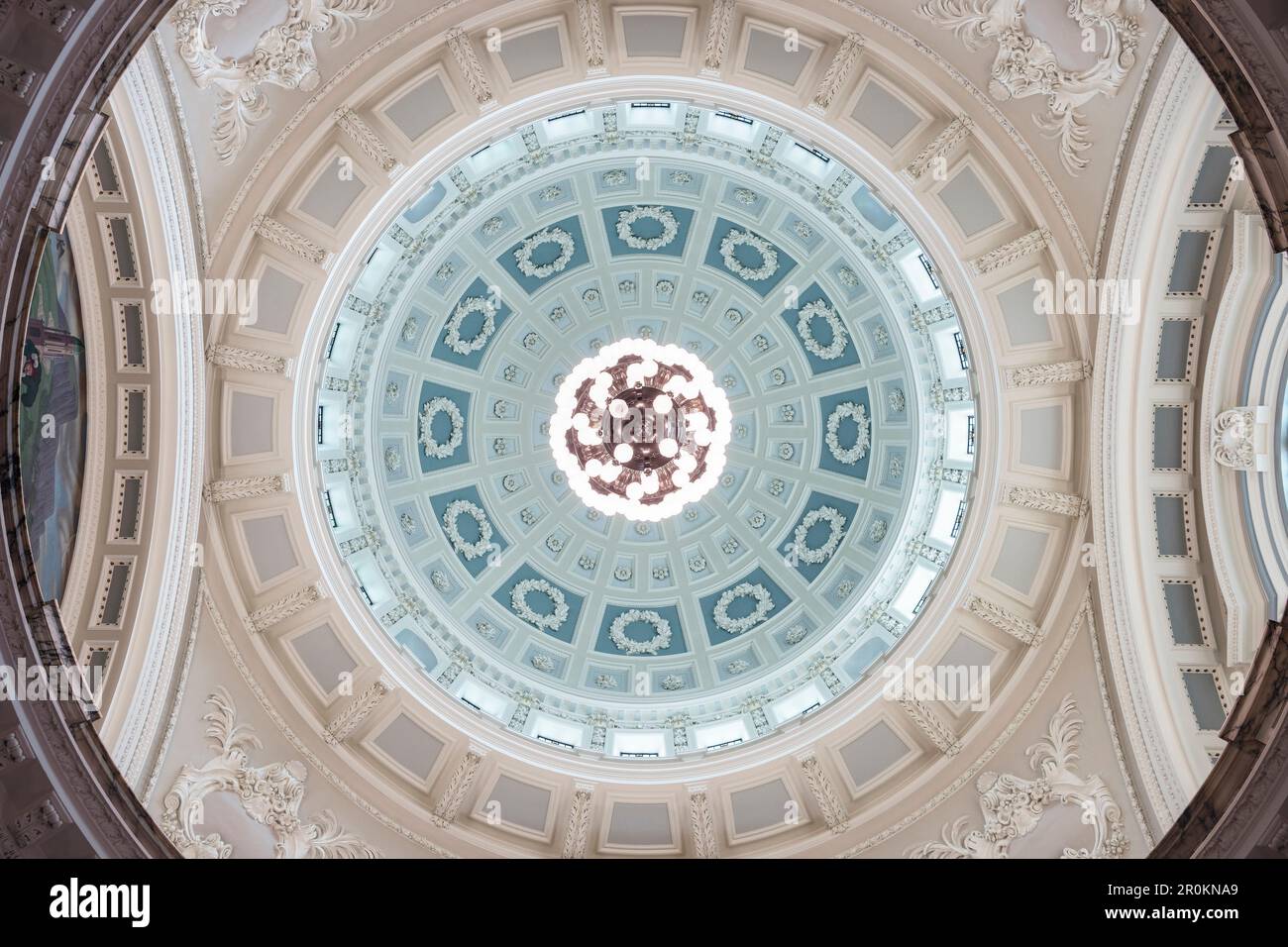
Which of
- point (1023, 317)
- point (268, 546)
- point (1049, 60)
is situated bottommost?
point (268, 546)

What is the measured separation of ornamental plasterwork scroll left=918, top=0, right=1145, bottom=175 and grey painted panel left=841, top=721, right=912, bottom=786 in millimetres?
11835

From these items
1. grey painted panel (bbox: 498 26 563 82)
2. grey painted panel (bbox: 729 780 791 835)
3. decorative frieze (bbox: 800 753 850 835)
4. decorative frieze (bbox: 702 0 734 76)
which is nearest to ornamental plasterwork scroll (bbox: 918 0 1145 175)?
decorative frieze (bbox: 702 0 734 76)

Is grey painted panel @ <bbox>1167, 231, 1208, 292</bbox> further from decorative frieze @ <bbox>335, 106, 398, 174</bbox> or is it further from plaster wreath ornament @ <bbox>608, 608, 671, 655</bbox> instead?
plaster wreath ornament @ <bbox>608, 608, 671, 655</bbox>

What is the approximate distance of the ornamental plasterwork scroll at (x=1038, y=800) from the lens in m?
18.4

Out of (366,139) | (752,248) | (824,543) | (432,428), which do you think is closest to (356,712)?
(432,428)

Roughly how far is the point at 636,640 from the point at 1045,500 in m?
11.7

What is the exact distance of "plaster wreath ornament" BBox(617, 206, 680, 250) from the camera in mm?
25734

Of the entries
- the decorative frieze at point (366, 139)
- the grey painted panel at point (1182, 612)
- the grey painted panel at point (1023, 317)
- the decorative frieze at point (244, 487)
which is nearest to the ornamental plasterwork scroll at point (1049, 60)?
the grey painted panel at point (1023, 317)

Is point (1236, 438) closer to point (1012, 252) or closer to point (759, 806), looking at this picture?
point (1012, 252)

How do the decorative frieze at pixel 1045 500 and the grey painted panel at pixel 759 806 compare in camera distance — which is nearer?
the decorative frieze at pixel 1045 500

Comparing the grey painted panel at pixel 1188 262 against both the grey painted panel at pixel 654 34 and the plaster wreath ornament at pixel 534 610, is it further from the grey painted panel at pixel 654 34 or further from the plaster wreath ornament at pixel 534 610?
the plaster wreath ornament at pixel 534 610

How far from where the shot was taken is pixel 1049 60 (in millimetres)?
17125

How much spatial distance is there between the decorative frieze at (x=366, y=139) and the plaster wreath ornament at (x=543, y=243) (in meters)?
6.93
